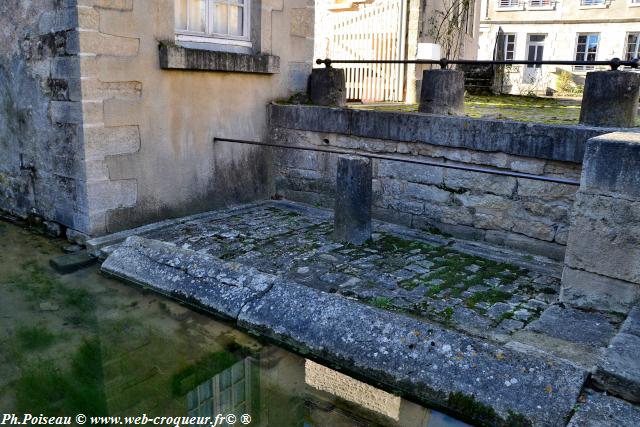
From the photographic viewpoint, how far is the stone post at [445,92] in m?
5.52

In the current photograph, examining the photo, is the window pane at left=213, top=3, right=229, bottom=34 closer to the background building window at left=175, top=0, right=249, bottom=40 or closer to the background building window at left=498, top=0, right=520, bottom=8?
the background building window at left=175, top=0, right=249, bottom=40

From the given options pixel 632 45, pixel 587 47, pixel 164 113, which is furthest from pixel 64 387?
pixel 587 47

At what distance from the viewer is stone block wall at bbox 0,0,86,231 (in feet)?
16.2

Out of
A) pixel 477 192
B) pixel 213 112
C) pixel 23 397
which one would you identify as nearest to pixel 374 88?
pixel 213 112

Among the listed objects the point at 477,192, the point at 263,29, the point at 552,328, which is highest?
the point at 263,29

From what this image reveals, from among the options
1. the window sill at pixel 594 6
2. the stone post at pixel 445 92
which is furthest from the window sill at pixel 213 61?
the window sill at pixel 594 6

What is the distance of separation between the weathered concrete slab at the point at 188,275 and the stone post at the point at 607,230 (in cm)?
203

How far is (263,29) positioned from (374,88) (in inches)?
161

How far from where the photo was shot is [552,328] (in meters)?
3.38

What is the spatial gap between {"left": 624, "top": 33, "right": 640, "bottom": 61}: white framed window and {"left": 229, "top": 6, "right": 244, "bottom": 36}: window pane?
87.6 ft

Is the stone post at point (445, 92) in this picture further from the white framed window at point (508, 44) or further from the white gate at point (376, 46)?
the white framed window at point (508, 44)

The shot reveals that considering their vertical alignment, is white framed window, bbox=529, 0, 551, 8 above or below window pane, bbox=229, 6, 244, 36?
above

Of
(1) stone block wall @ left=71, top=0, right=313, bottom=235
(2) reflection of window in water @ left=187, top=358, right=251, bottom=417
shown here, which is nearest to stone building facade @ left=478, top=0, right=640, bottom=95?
(1) stone block wall @ left=71, top=0, right=313, bottom=235

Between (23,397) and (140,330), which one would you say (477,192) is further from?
(23,397)
